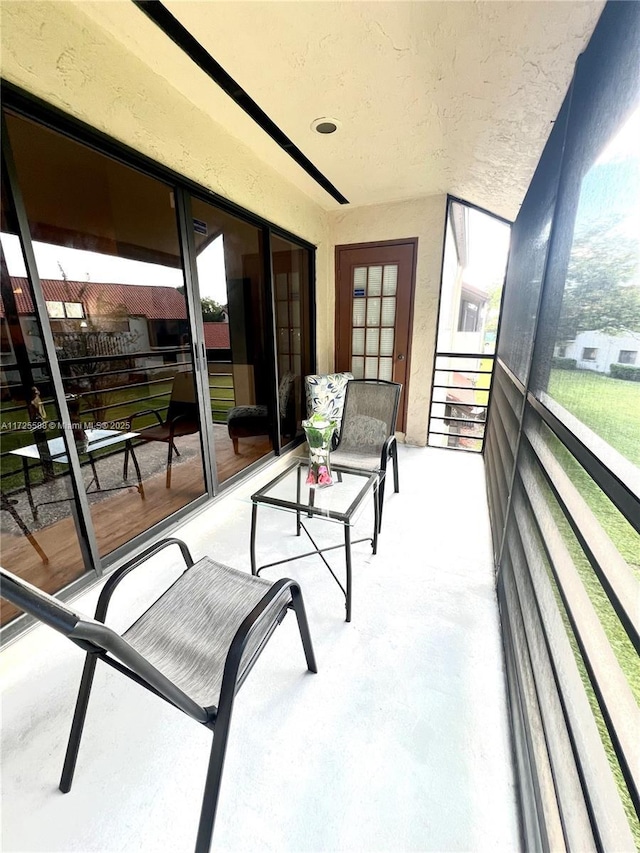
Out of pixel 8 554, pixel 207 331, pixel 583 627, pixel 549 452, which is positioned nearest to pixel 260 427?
pixel 207 331

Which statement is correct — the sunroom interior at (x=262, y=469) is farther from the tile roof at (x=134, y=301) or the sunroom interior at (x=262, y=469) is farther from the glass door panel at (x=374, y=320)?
the glass door panel at (x=374, y=320)

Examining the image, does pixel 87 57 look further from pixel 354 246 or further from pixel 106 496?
pixel 354 246

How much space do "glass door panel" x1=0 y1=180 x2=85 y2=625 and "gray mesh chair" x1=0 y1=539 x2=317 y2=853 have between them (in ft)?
2.37

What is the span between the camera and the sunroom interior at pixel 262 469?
2.77 feet

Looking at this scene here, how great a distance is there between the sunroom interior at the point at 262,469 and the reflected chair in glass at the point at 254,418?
0.56ft

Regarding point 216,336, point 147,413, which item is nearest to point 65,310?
point 216,336

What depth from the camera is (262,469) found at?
9.40 ft

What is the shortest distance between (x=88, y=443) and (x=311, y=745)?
1835mm

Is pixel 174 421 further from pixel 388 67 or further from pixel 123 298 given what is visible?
pixel 388 67

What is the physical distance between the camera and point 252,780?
1.01 metres

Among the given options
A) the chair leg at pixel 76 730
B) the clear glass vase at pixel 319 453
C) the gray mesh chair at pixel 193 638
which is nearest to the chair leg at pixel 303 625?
the gray mesh chair at pixel 193 638

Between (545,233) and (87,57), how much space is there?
2.07 meters

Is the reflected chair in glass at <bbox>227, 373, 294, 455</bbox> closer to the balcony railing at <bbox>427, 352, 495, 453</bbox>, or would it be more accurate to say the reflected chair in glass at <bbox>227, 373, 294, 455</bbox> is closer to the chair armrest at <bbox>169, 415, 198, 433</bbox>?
the chair armrest at <bbox>169, 415, 198, 433</bbox>

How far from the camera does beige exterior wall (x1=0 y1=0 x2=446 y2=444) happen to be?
3.89 ft
